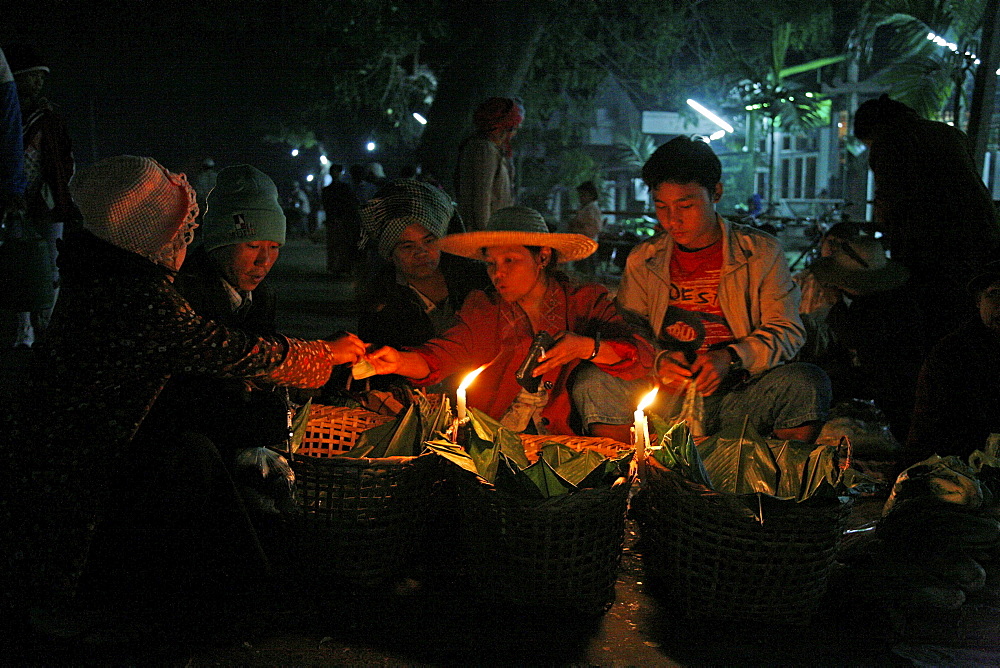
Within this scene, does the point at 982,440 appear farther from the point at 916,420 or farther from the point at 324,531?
the point at 324,531

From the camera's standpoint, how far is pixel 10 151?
542 cm

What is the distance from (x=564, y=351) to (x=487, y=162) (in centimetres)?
304

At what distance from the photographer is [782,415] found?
10.9 feet

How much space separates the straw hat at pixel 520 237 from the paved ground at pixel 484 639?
1348 millimetres

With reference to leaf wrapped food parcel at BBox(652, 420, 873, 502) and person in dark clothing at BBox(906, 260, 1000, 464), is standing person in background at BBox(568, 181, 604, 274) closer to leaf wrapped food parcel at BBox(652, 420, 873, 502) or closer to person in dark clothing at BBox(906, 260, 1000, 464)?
person in dark clothing at BBox(906, 260, 1000, 464)

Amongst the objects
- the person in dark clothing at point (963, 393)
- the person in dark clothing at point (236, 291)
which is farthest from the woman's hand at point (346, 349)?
the person in dark clothing at point (963, 393)

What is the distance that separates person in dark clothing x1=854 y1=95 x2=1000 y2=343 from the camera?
466cm

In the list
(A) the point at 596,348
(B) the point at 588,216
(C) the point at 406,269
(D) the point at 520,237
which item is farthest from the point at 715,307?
(B) the point at 588,216

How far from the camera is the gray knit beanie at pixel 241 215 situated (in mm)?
3125

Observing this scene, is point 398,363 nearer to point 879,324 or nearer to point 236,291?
point 236,291

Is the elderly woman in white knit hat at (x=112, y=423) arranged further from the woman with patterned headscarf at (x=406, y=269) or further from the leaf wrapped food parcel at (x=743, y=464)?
the leaf wrapped food parcel at (x=743, y=464)

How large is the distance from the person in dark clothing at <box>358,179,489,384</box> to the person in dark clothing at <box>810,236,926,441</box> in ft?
7.34

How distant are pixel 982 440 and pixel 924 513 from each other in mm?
969

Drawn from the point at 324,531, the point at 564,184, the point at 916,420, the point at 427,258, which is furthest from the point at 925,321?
the point at 564,184
